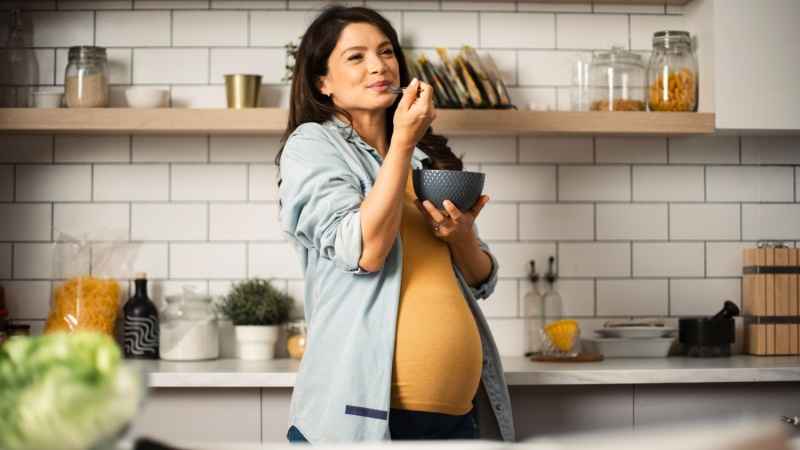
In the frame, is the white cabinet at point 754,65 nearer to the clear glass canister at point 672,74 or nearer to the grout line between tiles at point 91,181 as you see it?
the clear glass canister at point 672,74

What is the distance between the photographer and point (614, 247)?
2967 millimetres

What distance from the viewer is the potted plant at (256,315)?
2.73 m

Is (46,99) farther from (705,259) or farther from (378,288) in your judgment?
(705,259)

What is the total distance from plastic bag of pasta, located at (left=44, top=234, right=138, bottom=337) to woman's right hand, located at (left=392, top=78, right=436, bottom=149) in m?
1.46

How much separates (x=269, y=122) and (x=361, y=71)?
806 mm

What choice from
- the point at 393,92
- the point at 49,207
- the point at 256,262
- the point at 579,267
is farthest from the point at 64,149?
the point at 579,267

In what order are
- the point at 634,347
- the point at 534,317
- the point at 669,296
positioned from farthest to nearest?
the point at 669,296 < the point at 534,317 < the point at 634,347

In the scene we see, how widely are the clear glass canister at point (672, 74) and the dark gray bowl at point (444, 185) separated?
4.12ft

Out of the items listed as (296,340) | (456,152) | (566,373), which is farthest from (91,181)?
(566,373)

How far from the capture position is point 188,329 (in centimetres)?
267

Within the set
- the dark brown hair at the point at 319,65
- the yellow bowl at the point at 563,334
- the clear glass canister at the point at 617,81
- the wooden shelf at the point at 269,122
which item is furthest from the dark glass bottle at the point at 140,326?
the clear glass canister at the point at 617,81

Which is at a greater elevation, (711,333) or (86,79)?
(86,79)

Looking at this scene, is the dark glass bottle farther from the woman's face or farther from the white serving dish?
the white serving dish

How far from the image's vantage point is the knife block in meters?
2.86
